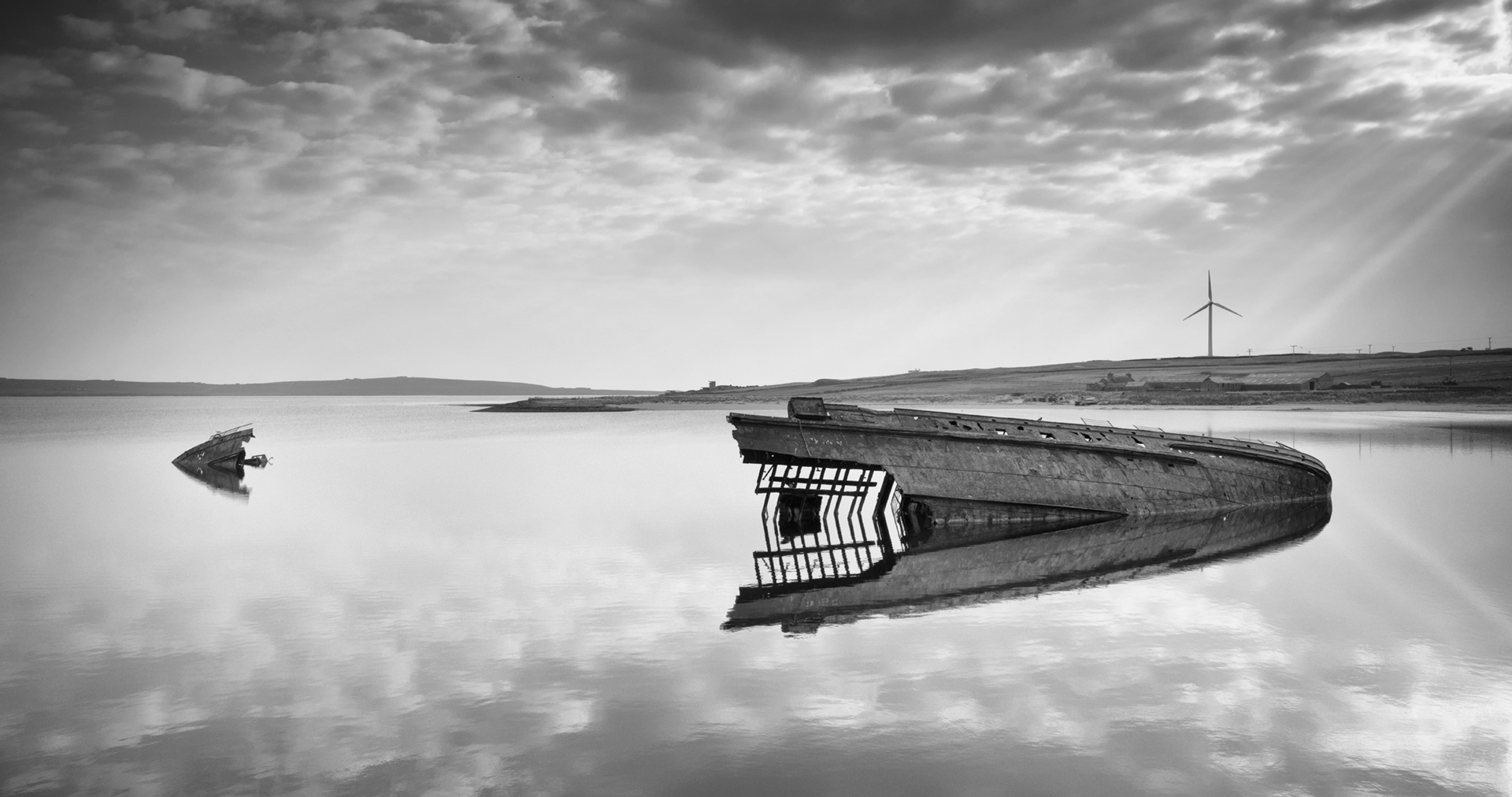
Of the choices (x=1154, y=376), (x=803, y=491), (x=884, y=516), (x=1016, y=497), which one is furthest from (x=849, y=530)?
(x=1154, y=376)

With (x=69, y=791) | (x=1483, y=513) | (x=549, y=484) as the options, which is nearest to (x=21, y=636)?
(x=69, y=791)

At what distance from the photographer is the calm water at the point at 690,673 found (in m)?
7.82

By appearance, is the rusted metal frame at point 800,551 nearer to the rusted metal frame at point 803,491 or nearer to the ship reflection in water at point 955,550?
the ship reflection in water at point 955,550

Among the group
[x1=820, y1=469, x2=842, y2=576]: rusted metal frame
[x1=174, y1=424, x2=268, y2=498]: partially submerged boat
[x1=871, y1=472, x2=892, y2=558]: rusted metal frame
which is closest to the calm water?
[x1=820, y1=469, x2=842, y2=576]: rusted metal frame

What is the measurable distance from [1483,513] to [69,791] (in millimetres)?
26047

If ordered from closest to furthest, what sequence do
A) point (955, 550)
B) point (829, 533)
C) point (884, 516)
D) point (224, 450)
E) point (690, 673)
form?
point (690, 673) < point (955, 550) < point (829, 533) < point (884, 516) < point (224, 450)

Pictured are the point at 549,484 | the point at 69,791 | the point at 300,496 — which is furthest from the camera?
the point at 549,484

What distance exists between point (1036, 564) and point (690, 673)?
8178 millimetres

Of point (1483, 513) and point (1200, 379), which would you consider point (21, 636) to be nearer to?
point (1483, 513)

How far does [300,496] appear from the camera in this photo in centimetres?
3039

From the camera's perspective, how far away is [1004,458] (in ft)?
68.5

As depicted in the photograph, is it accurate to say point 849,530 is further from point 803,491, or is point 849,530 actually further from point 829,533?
point 803,491

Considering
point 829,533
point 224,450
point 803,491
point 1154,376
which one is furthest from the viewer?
point 1154,376

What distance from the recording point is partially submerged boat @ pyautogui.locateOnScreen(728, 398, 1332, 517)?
2038cm
